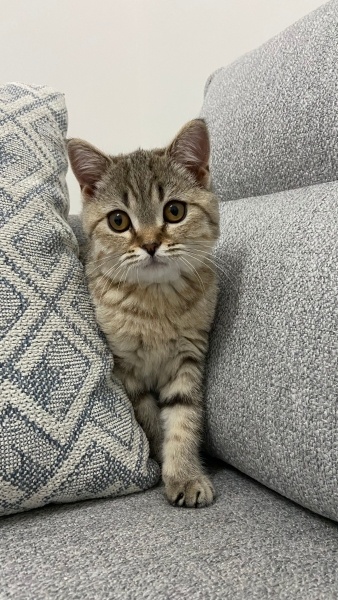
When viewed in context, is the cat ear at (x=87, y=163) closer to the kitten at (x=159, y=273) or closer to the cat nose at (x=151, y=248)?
the kitten at (x=159, y=273)

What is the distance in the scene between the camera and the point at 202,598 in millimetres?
581

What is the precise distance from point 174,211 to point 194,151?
13 cm

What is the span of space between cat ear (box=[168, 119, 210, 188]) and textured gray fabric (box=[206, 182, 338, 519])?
5.1 inches

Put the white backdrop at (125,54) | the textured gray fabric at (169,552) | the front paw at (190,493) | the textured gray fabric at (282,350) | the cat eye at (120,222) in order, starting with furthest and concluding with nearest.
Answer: the white backdrop at (125,54) → the cat eye at (120,222) → the front paw at (190,493) → the textured gray fabric at (282,350) → the textured gray fabric at (169,552)

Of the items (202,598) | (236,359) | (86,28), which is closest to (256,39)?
(86,28)

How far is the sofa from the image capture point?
65 centimetres

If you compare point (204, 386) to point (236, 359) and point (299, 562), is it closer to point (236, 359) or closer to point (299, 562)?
point (236, 359)

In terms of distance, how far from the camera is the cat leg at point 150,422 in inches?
39.4

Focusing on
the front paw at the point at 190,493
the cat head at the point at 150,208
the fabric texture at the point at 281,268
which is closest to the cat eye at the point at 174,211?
the cat head at the point at 150,208

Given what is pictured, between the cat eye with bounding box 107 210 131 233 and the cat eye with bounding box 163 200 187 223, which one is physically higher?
the cat eye with bounding box 163 200 187 223

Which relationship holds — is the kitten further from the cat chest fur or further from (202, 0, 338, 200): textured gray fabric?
(202, 0, 338, 200): textured gray fabric

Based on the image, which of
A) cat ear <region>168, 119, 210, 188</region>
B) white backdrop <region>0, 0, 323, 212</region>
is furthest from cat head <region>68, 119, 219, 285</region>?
white backdrop <region>0, 0, 323, 212</region>

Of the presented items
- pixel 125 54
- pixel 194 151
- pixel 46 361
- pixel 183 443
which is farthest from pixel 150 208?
pixel 125 54

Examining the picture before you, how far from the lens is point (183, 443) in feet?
3.10
